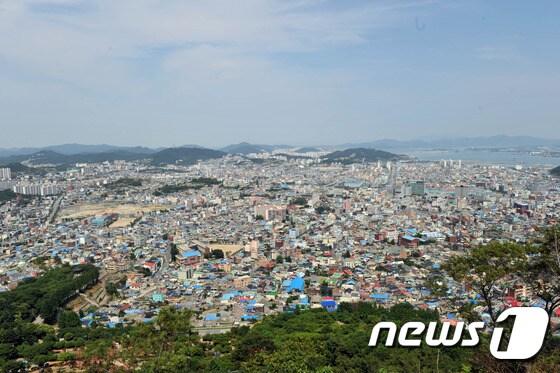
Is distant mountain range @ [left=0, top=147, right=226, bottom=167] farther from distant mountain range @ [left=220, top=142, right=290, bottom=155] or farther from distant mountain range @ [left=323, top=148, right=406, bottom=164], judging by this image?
distant mountain range @ [left=323, top=148, right=406, bottom=164]

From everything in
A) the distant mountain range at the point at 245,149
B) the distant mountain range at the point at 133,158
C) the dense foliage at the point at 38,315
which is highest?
the distant mountain range at the point at 245,149

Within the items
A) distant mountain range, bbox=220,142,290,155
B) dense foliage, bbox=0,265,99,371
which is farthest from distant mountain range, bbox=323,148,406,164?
dense foliage, bbox=0,265,99,371

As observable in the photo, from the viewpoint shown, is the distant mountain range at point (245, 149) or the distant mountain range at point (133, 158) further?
the distant mountain range at point (245, 149)

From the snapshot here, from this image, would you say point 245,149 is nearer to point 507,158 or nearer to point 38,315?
point 507,158

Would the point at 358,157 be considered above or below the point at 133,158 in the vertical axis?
above

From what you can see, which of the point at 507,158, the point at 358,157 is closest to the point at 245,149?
the point at 358,157

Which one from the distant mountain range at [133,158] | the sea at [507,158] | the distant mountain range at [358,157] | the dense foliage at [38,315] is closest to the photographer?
the dense foliage at [38,315]

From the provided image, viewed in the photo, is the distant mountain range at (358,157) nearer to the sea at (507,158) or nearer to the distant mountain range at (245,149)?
the sea at (507,158)

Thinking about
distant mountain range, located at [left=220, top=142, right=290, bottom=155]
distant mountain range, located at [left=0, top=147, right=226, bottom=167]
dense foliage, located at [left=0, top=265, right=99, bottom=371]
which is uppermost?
distant mountain range, located at [left=220, top=142, right=290, bottom=155]

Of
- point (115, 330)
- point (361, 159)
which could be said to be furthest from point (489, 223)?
point (361, 159)

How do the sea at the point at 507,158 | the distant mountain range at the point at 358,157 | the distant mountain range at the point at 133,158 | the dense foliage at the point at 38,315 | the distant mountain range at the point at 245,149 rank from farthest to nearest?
the distant mountain range at the point at 245,149
the distant mountain range at the point at 133,158
the distant mountain range at the point at 358,157
the sea at the point at 507,158
the dense foliage at the point at 38,315

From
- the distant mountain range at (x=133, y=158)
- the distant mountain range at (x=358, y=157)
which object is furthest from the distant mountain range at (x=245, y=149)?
the distant mountain range at (x=358, y=157)
